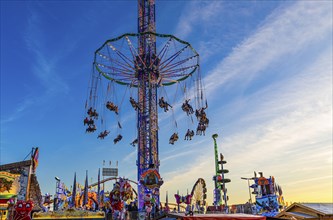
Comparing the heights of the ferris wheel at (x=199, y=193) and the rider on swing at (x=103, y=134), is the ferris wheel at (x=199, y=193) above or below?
below

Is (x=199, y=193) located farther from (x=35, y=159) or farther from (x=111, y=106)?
(x=35, y=159)

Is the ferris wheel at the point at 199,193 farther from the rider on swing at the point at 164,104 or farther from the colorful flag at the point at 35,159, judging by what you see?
the colorful flag at the point at 35,159

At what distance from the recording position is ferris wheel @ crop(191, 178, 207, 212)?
36062 mm

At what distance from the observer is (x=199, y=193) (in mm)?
37156

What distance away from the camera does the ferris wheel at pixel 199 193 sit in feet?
118

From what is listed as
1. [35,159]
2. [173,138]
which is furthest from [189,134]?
[35,159]

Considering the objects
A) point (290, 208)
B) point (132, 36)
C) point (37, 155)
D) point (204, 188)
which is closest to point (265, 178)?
point (204, 188)

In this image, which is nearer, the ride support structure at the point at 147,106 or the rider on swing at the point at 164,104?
the rider on swing at the point at 164,104

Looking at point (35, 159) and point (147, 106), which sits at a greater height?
point (147, 106)

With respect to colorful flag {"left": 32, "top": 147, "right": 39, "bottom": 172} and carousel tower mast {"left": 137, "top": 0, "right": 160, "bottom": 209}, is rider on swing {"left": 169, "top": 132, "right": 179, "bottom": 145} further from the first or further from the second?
colorful flag {"left": 32, "top": 147, "right": 39, "bottom": 172}

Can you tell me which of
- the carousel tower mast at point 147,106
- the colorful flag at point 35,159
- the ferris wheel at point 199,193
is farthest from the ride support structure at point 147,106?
the colorful flag at point 35,159

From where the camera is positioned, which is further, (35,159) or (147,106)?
(147,106)

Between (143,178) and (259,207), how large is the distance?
2238 centimetres

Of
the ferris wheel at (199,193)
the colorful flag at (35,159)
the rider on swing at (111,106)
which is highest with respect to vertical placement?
the rider on swing at (111,106)
